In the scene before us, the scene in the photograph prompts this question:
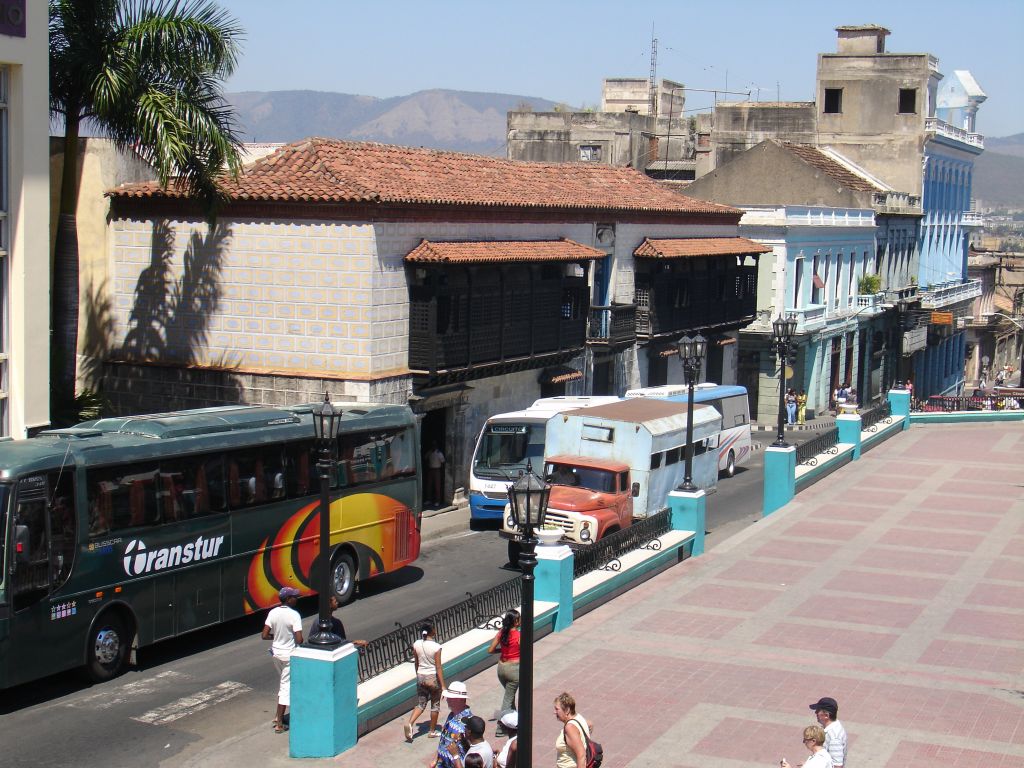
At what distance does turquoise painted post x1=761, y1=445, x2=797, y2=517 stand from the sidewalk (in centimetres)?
45

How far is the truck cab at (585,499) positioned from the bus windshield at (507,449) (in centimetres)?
320

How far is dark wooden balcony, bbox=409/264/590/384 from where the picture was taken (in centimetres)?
2878

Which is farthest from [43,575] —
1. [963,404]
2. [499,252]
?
[963,404]

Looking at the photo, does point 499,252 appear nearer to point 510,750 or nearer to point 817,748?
point 510,750

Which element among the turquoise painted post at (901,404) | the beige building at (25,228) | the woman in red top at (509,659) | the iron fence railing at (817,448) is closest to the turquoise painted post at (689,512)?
A: the iron fence railing at (817,448)

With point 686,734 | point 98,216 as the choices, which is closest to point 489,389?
point 98,216

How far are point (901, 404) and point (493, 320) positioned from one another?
1576 cm

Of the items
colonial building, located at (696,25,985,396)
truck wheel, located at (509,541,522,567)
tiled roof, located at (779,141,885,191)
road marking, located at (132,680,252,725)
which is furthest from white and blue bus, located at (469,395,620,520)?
colonial building, located at (696,25,985,396)

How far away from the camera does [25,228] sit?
21.9 m

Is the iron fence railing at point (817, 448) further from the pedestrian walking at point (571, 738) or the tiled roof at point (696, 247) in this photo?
the pedestrian walking at point (571, 738)

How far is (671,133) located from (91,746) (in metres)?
59.7

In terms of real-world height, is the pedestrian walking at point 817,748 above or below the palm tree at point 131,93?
below

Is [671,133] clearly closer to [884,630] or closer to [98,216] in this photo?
[98,216]

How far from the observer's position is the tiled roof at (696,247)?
3981cm
